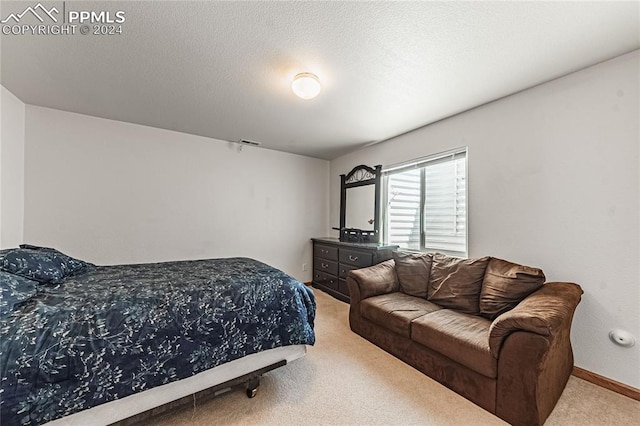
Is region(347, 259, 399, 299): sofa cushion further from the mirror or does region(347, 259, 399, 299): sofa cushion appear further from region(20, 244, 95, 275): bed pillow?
region(20, 244, 95, 275): bed pillow

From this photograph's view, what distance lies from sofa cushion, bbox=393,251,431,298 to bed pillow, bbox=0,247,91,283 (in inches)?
117

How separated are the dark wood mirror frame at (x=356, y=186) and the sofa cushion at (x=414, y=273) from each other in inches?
37.1

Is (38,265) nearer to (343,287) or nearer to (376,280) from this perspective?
(376,280)

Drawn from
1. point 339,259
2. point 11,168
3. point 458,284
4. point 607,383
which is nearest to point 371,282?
point 458,284

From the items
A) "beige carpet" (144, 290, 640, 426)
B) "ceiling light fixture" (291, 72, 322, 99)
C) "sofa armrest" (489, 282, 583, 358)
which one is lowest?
"beige carpet" (144, 290, 640, 426)

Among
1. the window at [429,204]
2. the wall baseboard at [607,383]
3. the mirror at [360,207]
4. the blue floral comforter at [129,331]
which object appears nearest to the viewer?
the blue floral comforter at [129,331]

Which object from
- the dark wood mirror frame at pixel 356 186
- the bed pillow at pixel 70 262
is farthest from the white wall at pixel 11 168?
the dark wood mirror frame at pixel 356 186

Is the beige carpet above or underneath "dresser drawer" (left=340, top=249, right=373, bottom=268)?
underneath

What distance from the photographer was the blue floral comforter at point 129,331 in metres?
1.14

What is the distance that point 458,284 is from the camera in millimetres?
2346

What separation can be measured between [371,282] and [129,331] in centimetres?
205

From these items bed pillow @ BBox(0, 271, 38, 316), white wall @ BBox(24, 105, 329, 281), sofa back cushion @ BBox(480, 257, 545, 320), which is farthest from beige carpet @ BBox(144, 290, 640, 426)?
white wall @ BBox(24, 105, 329, 281)

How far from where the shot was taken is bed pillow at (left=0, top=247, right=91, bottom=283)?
5.13 ft

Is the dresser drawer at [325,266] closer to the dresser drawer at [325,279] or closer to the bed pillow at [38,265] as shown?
the dresser drawer at [325,279]
